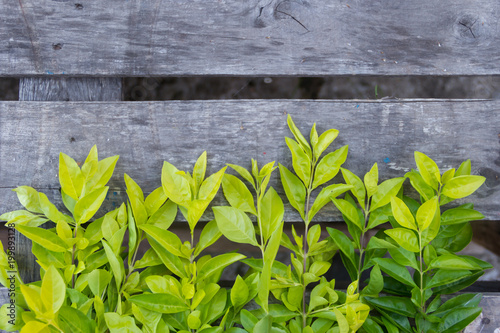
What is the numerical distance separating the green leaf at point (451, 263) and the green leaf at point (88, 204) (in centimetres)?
58

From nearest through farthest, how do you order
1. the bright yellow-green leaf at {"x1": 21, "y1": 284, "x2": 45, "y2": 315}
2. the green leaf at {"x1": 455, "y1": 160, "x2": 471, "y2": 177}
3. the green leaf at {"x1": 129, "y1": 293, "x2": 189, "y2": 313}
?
1. the bright yellow-green leaf at {"x1": 21, "y1": 284, "x2": 45, "y2": 315}
2. the green leaf at {"x1": 129, "y1": 293, "x2": 189, "y2": 313}
3. the green leaf at {"x1": 455, "y1": 160, "x2": 471, "y2": 177}

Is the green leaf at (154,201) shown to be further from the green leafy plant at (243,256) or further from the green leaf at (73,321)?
the green leaf at (73,321)

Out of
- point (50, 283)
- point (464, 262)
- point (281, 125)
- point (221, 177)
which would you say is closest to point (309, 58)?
point (281, 125)

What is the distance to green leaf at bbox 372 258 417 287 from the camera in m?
0.66

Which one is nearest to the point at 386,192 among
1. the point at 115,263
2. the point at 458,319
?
the point at 458,319

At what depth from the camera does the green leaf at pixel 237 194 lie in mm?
696

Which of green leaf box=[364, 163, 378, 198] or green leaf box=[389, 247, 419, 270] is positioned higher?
green leaf box=[364, 163, 378, 198]

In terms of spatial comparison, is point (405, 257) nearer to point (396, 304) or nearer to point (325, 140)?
point (396, 304)

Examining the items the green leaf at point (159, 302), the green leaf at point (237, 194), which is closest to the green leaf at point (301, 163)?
the green leaf at point (237, 194)

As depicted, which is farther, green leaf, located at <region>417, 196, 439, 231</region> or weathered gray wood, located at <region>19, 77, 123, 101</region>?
weathered gray wood, located at <region>19, 77, 123, 101</region>

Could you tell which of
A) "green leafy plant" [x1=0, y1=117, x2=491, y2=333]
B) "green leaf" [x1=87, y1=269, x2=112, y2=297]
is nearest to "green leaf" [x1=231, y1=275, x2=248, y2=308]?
"green leafy plant" [x1=0, y1=117, x2=491, y2=333]

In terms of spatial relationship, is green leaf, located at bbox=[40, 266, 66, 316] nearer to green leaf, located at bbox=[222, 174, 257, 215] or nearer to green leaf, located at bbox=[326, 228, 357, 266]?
green leaf, located at bbox=[222, 174, 257, 215]

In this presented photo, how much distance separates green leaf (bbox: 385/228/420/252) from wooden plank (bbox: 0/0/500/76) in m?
0.33

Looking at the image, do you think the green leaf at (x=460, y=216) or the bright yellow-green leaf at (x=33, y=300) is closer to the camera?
the bright yellow-green leaf at (x=33, y=300)
